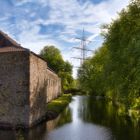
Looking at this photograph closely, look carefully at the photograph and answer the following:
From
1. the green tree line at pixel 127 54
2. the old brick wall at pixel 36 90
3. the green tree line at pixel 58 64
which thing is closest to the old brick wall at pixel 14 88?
the old brick wall at pixel 36 90

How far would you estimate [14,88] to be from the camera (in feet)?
A: 78.5

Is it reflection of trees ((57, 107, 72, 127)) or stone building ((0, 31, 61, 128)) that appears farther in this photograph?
reflection of trees ((57, 107, 72, 127))

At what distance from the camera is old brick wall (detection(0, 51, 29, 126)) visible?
78.0 feet

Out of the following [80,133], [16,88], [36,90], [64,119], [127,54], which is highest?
[127,54]

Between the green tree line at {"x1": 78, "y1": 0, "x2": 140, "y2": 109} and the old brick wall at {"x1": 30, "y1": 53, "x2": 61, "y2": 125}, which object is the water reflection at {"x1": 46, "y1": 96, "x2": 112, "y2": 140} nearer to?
the old brick wall at {"x1": 30, "y1": 53, "x2": 61, "y2": 125}

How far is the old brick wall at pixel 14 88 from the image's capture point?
23781 millimetres

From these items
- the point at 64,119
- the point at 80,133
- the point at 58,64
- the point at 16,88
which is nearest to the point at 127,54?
the point at 80,133

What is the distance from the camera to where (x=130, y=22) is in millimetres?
23562

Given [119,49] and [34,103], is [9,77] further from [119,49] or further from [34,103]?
[119,49]

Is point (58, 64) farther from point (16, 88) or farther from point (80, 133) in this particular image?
point (80, 133)

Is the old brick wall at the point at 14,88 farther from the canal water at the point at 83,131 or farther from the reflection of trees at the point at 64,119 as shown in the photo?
the reflection of trees at the point at 64,119

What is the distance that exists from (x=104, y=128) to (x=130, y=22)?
8.44 metres

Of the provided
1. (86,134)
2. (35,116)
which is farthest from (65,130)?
(35,116)

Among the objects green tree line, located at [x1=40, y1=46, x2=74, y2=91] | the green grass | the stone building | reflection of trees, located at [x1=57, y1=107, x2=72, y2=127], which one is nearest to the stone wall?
the stone building
